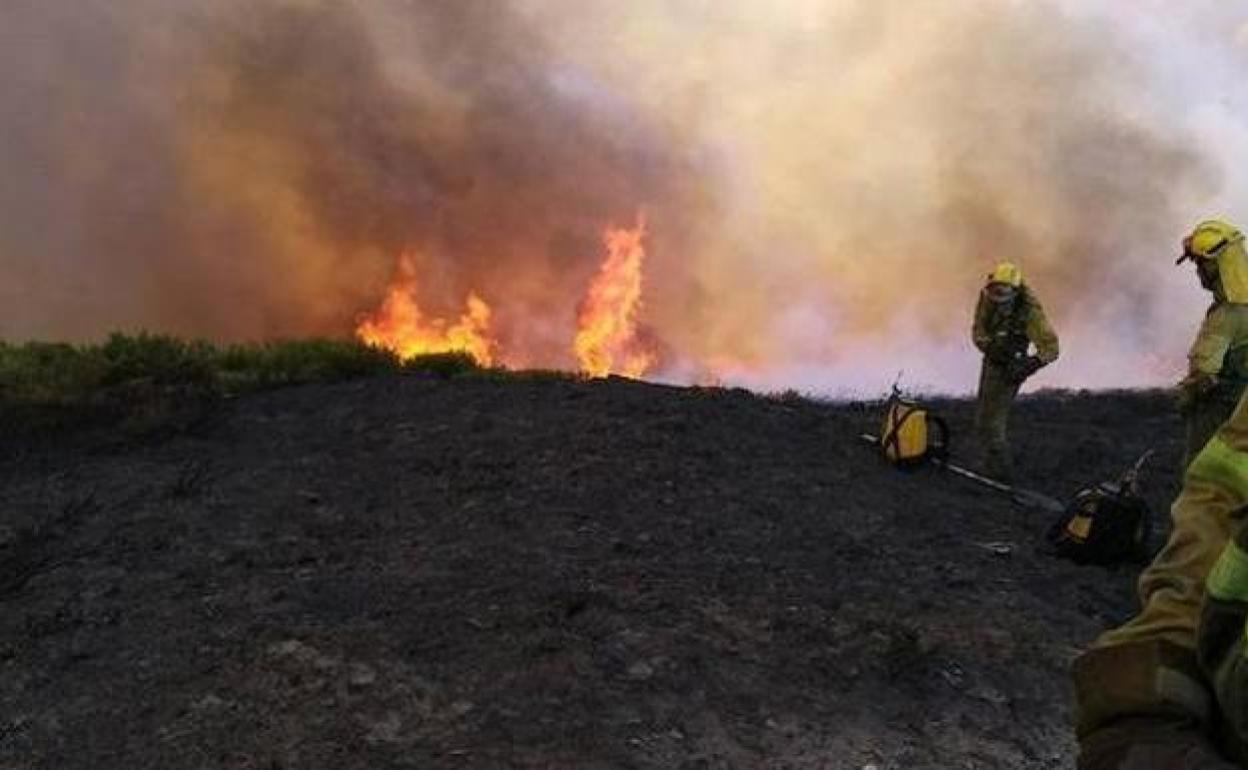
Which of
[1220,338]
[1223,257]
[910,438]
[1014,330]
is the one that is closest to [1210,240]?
[1223,257]

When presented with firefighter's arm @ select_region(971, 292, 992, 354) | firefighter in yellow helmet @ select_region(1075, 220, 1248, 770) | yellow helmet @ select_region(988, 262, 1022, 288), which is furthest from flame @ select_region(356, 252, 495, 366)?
firefighter in yellow helmet @ select_region(1075, 220, 1248, 770)

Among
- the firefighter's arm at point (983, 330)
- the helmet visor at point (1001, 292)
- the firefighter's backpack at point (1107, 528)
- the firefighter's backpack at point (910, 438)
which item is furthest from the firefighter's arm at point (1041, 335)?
the firefighter's backpack at point (1107, 528)

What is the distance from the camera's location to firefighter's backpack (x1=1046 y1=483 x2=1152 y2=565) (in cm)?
886

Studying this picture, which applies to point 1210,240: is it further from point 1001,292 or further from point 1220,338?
point 1001,292

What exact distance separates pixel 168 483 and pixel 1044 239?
113ft

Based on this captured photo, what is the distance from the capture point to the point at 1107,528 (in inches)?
349

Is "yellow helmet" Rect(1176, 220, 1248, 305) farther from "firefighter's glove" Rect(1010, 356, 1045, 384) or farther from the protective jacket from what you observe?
"firefighter's glove" Rect(1010, 356, 1045, 384)

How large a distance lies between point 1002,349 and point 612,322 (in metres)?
14.3

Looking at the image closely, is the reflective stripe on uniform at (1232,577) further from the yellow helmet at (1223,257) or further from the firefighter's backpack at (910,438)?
the firefighter's backpack at (910,438)

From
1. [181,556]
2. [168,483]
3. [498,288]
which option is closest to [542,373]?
[168,483]

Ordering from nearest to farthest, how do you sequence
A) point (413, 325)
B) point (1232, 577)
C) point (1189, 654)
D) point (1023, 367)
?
point (1232, 577)
point (1189, 654)
point (1023, 367)
point (413, 325)

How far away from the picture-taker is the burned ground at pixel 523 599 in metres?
5.92

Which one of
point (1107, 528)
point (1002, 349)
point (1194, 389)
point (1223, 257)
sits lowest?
point (1107, 528)

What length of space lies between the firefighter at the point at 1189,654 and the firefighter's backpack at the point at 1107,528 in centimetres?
702
